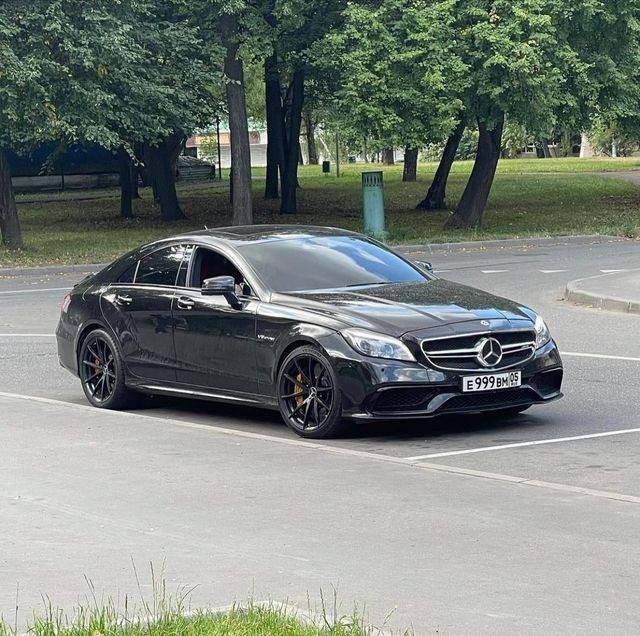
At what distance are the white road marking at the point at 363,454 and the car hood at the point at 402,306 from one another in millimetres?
875

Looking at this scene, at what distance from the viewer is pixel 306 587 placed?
237 inches

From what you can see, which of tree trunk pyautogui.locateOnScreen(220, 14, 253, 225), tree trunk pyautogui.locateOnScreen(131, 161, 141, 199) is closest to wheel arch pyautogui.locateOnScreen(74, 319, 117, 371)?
Result: tree trunk pyautogui.locateOnScreen(220, 14, 253, 225)

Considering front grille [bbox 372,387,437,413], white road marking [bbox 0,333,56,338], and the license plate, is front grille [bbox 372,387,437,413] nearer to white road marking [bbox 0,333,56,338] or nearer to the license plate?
the license plate

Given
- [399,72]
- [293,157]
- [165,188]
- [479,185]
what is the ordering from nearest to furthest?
[399,72] → [479,185] → [165,188] → [293,157]

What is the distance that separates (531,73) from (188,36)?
24.9 feet

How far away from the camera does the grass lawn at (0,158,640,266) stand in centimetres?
3316

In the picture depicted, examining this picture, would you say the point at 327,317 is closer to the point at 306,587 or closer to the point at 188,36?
the point at 306,587

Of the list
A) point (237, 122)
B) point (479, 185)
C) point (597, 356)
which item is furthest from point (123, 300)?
point (479, 185)

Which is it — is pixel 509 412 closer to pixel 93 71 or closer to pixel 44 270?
pixel 44 270

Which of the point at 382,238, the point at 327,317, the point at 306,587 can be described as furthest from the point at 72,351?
the point at 382,238

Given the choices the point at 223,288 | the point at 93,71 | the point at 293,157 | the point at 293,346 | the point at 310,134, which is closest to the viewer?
the point at 293,346

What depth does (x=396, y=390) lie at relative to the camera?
974cm

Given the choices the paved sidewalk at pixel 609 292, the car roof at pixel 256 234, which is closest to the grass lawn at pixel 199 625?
the car roof at pixel 256 234

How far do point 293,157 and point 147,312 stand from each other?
34619mm
